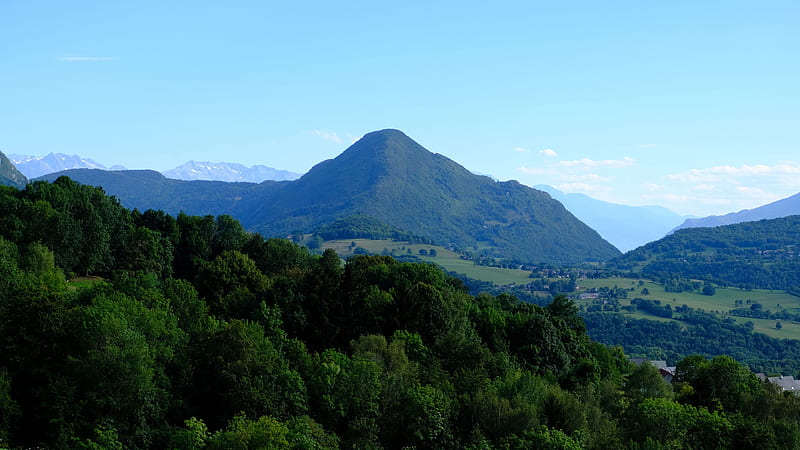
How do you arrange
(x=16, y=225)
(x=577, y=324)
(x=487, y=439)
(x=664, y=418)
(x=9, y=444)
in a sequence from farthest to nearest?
1. (x=577, y=324)
2. (x=16, y=225)
3. (x=664, y=418)
4. (x=487, y=439)
5. (x=9, y=444)

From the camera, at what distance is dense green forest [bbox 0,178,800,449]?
39062 mm

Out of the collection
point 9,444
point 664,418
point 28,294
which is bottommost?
point 9,444

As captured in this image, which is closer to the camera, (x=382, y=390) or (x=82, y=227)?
(x=382, y=390)

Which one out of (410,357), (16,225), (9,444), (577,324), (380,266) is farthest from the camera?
(577,324)

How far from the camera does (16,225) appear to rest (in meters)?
68.5

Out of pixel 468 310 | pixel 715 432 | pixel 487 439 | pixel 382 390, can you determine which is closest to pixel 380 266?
pixel 468 310

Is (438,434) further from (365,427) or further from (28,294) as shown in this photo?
(28,294)

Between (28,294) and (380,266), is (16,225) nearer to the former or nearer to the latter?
(28,294)

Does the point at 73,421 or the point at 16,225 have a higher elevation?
the point at 16,225

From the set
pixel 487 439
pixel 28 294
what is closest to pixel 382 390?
pixel 487 439

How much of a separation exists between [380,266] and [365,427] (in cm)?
3374

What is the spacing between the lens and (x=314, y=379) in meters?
45.0

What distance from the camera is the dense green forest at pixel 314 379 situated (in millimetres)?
39062

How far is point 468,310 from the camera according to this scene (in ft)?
236
